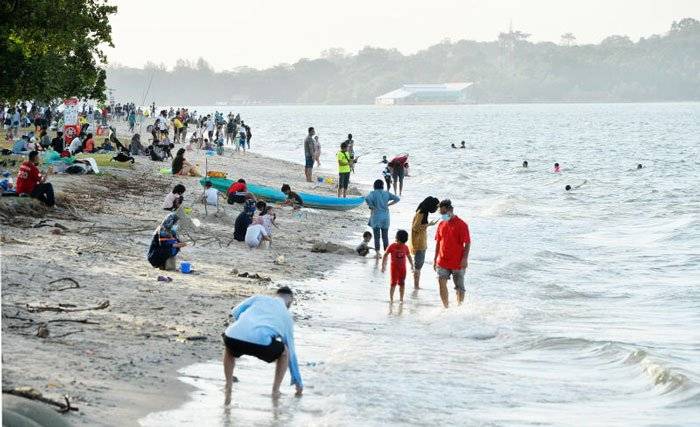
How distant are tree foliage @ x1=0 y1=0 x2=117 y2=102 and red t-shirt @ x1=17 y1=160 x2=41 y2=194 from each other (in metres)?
2.94

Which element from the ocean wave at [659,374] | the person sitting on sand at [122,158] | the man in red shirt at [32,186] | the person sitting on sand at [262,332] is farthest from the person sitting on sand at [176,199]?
the person sitting on sand at [122,158]

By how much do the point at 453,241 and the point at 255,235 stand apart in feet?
18.0

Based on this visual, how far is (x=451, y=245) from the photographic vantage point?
14664 millimetres

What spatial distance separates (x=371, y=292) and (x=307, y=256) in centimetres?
317

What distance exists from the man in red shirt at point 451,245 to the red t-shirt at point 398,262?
26.5 inches

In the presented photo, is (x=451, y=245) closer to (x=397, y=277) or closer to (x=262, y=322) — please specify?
(x=397, y=277)

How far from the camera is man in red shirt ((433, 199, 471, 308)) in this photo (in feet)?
47.9

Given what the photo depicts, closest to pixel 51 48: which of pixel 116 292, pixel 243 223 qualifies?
pixel 243 223

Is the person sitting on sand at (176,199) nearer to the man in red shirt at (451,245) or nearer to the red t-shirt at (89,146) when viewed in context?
the man in red shirt at (451,245)

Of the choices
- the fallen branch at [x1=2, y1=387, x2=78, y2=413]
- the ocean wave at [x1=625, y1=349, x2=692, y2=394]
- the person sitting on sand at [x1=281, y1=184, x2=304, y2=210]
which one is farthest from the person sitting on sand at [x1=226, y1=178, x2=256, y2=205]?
the fallen branch at [x1=2, y1=387, x2=78, y2=413]

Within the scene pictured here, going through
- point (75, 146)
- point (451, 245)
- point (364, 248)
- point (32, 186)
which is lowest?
point (364, 248)

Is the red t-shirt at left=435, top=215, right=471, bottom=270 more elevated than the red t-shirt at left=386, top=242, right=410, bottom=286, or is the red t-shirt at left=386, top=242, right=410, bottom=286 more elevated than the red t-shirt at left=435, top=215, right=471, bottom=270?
the red t-shirt at left=435, top=215, right=471, bottom=270

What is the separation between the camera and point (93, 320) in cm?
1159

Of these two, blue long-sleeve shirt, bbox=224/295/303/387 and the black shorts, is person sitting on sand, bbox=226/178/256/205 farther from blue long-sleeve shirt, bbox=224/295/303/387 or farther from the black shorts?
the black shorts
